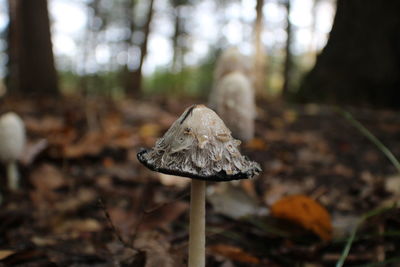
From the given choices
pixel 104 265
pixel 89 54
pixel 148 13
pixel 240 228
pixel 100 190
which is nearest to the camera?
pixel 104 265

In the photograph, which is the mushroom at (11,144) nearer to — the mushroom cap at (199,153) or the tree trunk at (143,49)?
the mushroom cap at (199,153)

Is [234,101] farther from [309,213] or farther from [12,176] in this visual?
[12,176]

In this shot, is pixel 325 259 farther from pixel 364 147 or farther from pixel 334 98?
pixel 334 98

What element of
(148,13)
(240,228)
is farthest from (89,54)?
(240,228)

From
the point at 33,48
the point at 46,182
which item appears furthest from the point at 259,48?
the point at 46,182

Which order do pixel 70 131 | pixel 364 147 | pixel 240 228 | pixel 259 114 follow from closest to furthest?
pixel 240 228
pixel 70 131
pixel 364 147
pixel 259 114

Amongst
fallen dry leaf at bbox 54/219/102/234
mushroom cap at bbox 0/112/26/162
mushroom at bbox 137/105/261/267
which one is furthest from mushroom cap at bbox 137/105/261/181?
mushroom cap at bbox 0/112/26/162

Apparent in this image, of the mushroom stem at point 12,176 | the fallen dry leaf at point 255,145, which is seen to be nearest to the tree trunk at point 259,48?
the fallen dry leaf at point 255,145
